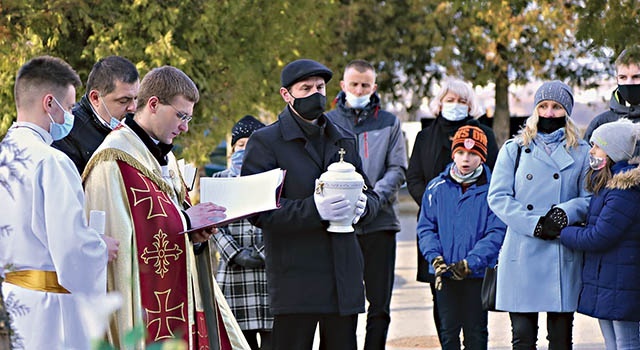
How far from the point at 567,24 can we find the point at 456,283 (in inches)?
700

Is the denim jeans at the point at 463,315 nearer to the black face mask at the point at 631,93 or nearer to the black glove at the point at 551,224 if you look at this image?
the black glove at the point at 551,224

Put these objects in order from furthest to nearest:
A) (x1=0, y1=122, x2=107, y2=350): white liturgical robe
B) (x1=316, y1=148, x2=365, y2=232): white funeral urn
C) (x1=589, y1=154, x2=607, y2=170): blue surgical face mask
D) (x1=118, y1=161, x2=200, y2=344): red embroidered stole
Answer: (x1=589, y1=154, x2=607, y2=170): blue surgical face mask < (x1=316, y1=148, x2=365, y2=232): white funeral urn < (x1=118, y1=161, x2=200, y2=344): red embroidered stole < (x1=0, y1=122, x2=107, y2=350): white liturgical robe

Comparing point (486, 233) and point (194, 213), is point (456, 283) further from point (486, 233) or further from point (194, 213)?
point (194, 213)

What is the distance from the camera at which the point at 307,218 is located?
6730 millimetres

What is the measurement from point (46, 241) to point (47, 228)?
0.36 feet

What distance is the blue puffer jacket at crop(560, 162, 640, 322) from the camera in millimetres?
7363

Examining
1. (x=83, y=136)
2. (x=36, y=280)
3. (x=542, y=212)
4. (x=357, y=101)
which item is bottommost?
(x=36, y=280)

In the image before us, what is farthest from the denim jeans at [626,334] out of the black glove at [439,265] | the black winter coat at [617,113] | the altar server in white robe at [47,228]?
the altar server in white robe at [47,228]

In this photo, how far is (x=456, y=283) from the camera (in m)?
8.47

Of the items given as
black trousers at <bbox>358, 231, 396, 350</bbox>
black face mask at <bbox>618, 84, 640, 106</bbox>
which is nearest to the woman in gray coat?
black face mask at <bbox>618, 84, 640, 106</bbox>

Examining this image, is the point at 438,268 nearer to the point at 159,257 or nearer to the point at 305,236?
the point at 305,236

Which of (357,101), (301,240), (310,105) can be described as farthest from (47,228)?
(357,101)

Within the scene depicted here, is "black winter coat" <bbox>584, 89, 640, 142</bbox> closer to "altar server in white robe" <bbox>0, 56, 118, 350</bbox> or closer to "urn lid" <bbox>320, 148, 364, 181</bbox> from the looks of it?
"urn lid" <bbox>320, 148, 364, 181</bbox>

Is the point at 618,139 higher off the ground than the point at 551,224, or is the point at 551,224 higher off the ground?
the point at 618,139
